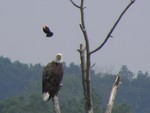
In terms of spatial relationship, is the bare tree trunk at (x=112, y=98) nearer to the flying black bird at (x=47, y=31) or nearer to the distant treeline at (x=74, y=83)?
the flying black bird at (x=47, y=31)

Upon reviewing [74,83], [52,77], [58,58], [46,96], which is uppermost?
[74,83]

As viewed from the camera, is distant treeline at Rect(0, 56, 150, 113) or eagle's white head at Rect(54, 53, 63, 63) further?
distant treeline at Rect(0, 56, 150, 113)

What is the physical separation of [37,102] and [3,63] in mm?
48708

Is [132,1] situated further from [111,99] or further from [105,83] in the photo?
[105,83]

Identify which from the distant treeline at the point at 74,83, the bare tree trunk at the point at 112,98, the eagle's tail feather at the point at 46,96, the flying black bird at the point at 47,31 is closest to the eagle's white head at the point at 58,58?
the eagle's tail feather at the point at 46,96

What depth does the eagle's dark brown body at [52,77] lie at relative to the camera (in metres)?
Answer: 7.85

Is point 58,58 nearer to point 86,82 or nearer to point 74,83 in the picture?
point 86,82

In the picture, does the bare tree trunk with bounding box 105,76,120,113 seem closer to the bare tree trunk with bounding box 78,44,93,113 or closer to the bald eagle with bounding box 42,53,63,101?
the bare tree trunk with bounding box 78,44,93,113

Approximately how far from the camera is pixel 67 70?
94812mm

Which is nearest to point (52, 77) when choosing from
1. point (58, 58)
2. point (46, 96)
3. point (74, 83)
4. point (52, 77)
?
point (52, 77)

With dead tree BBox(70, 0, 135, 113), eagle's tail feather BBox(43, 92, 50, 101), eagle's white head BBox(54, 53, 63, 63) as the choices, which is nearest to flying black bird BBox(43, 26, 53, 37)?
dead tree BBox(70, 0, 135, 113)

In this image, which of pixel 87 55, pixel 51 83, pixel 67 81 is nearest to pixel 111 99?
pixel 87 55

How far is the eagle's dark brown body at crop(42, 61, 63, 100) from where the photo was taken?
785cm

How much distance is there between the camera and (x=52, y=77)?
8336 mm
